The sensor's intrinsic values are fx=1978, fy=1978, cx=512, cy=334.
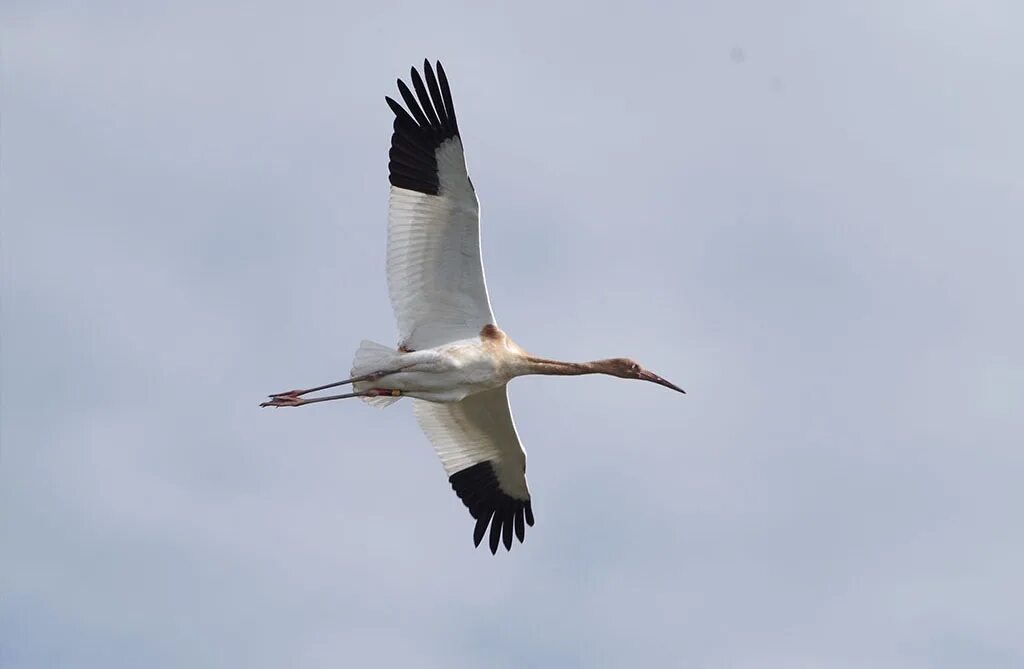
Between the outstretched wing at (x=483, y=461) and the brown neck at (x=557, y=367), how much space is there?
978 millimetres

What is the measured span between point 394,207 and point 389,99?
1.39 metres

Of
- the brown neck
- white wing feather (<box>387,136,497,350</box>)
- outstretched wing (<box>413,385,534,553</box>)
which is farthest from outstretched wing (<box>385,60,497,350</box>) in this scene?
outstretched wing (<box>413,385,534,553</box>)

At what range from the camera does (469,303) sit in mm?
25484

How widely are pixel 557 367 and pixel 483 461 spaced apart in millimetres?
1961

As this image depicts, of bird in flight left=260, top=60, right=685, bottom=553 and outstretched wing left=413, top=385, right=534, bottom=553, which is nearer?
bird in flight left=260, top=60, right=685, bottom=553

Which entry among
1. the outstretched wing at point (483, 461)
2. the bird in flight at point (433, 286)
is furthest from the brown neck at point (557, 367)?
the outstretched wing at point (483, 461)

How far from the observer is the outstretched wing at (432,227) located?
2488 centimetres

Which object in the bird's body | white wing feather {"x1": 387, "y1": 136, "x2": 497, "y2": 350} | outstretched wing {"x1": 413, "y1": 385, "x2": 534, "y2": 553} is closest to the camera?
white wing feather {"x1": 387, "y1": 136, "x2": 497, "y2": 350}

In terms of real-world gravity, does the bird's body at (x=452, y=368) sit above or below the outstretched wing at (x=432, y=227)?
below

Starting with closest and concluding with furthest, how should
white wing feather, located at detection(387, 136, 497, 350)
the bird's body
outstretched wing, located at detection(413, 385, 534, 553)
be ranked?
white wing feather, located at detection(387, 136, 497, 350), the bird's body, outstretched wing, located at detection(413, 385, 534, 553)

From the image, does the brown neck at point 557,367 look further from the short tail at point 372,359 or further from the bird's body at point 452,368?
the short tail at point 372,359

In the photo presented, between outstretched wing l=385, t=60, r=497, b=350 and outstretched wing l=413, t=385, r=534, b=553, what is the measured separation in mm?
1688

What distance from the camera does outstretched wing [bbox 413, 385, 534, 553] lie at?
26.9m

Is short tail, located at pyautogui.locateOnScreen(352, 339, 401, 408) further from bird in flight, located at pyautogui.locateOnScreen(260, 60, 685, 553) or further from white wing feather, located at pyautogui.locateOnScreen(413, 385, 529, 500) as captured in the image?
white wing feather, located at pyautogui.locateOnScreen(413, 385, 529, 500)
